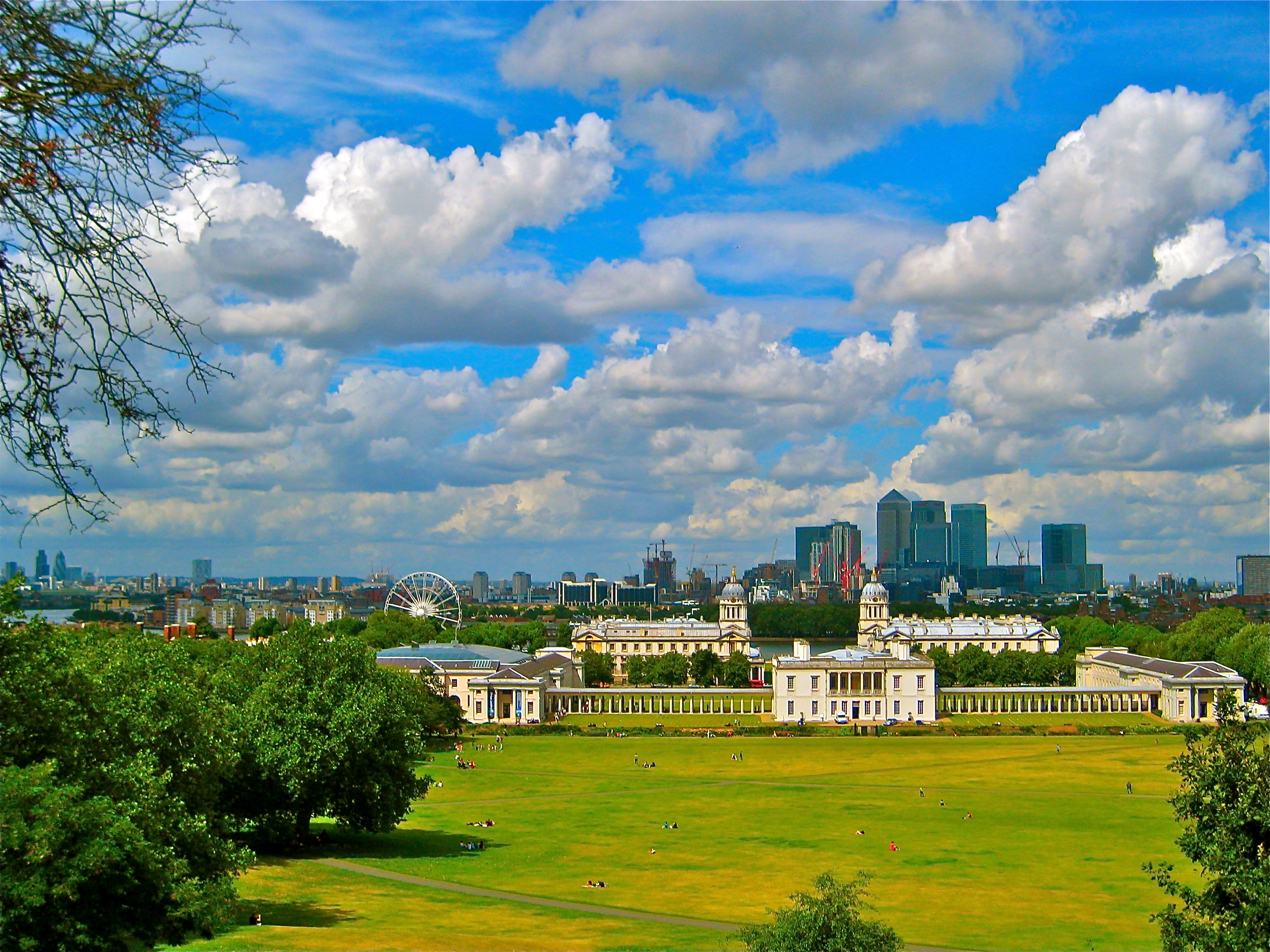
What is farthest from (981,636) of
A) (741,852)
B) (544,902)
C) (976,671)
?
(544,902)


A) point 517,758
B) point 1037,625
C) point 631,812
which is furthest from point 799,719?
point 1037,625

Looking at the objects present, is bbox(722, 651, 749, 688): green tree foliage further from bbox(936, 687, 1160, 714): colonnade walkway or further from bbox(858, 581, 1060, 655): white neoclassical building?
bbox(858, 581, 1060, 655): white neoclassical building

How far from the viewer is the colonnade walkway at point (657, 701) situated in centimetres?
13150

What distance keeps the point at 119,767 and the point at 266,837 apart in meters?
24.8

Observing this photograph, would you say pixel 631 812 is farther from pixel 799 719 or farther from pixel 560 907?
pixel 799 719

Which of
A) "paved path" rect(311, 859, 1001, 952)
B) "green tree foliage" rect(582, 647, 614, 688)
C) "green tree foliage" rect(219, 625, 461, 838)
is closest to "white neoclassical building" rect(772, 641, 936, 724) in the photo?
"green tree foliage" rect(582, 647, 614, 688)

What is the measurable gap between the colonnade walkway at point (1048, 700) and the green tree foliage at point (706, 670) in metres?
28.2

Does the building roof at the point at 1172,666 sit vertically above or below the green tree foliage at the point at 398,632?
below

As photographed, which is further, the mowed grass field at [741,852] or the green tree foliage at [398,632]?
the green tree foliage at [398,632]

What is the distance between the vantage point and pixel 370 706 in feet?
175

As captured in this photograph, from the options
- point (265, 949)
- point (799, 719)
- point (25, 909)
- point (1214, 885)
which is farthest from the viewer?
point (799, 719)

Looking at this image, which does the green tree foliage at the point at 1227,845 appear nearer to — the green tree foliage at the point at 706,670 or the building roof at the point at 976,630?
the green tree foliage at the point at 706,670

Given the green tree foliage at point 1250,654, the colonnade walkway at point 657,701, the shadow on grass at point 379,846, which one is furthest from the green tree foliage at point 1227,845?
the colonnade walkway at point 657,701

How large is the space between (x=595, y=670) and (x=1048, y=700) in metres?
54.8
